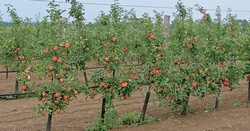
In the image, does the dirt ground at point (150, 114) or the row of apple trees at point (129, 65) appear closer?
the row of apple trees at point (129, 65)

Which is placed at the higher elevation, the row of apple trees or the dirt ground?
the row of apple trees

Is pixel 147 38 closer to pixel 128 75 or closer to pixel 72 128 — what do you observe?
pixel 128 75

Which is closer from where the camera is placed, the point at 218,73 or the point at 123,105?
the point at 218,73

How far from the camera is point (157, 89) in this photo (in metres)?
7.35

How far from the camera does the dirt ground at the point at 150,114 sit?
23.7 ft

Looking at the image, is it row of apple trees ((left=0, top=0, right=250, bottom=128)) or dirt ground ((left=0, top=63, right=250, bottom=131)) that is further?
dirt ground ((left=0, top=63, right=250, bottom=131))

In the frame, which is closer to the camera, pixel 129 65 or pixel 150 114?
pixel 129 65

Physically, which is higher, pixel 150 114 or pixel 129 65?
pixel 129 65

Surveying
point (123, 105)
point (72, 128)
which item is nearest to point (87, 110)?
point (123, 105)

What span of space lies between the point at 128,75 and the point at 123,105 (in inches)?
104

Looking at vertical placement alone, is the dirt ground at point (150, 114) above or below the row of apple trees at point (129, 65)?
below

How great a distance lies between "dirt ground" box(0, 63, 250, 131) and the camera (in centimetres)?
724

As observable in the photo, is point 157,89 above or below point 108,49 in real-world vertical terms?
below

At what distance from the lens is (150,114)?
8.34 metres
